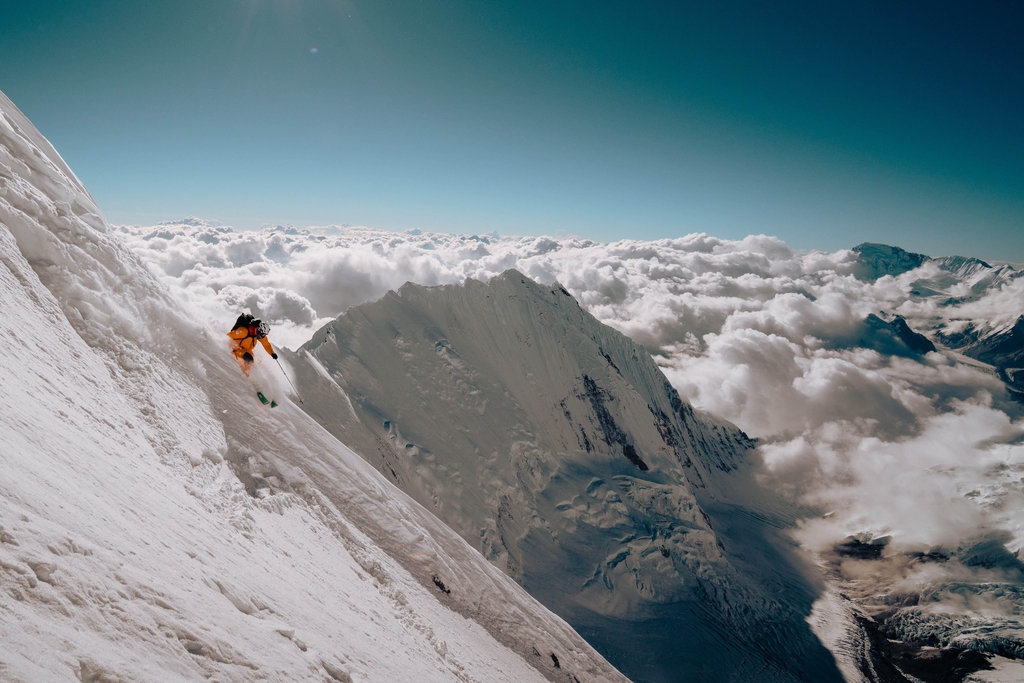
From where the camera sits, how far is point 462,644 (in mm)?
21453

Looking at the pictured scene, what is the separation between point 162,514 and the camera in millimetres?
11344

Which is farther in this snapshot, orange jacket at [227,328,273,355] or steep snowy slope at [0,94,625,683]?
orange jacket at [227,328,273,355]

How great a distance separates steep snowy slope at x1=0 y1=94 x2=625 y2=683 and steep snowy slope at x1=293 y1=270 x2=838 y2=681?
75.5 feet

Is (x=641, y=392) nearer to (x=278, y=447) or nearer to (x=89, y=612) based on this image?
(x=278, y=447)

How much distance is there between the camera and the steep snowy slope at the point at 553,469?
52.0 meters

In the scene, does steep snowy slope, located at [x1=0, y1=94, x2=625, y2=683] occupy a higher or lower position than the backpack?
lower

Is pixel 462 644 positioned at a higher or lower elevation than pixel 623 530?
lower

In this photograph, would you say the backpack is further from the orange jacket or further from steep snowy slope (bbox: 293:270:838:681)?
steep snowy slope (bbox: 293:270:838:681)

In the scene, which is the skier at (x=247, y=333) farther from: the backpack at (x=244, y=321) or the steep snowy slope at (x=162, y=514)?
the steep snowy slope at (x=162, y=514)

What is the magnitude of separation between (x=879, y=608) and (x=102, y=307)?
15456 cm

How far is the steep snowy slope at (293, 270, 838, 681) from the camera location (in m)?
52.0

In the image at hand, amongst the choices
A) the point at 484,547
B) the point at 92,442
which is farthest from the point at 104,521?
the point at 484,547

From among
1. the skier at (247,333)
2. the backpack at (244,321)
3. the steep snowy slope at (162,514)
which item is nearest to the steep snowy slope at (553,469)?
the skier at (247,333)

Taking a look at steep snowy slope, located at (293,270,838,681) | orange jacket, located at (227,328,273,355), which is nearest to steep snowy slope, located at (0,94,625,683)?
orange jacket, located at (227,328,273,355)
